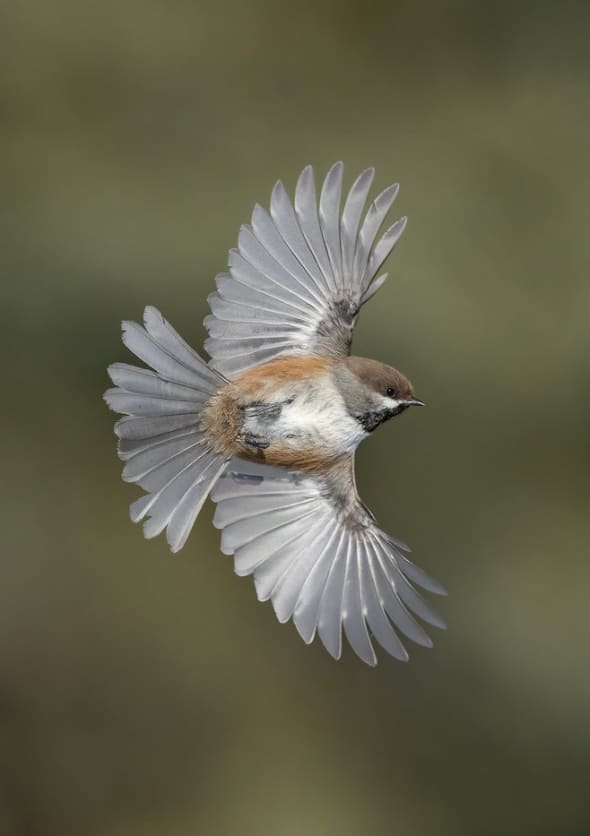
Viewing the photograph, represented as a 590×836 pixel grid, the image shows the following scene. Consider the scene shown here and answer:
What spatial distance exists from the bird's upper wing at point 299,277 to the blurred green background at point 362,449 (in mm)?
2052

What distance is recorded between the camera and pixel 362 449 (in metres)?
4.81

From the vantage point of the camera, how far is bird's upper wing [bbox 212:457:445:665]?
2.79 meters

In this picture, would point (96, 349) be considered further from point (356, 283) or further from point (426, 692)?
point (356, 283)

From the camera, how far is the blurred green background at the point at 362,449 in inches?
171

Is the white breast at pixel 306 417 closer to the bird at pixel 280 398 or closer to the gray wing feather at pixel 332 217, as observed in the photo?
the bird at pixel 280 398

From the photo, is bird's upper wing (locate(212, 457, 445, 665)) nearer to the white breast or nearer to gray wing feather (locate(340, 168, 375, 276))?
the white breast

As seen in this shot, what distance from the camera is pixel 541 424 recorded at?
5.55 meters

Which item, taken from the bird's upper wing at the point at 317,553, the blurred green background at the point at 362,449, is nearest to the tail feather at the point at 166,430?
the bird's upper wing at the point at 317,553

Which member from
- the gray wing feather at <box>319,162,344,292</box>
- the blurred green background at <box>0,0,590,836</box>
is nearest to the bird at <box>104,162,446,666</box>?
the gray wing feather at <box>319,162,344,292</box>

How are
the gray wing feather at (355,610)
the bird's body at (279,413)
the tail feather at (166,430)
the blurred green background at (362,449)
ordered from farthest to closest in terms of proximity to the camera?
the blurred green background at (362,449)
the gray wing feather at (355,610)
the bird's body at (279,413)
the tail feather at (166,430)

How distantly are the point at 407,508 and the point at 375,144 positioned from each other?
6.06 feet

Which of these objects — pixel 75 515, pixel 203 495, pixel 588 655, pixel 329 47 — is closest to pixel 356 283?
pixel 203 495

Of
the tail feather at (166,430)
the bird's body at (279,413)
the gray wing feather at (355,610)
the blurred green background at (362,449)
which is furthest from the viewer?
the blurred green background at (362,449)

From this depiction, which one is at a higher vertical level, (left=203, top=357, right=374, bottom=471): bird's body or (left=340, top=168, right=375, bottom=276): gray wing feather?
(left=340, top=168, right=375, bottom=276): gray wing feather
